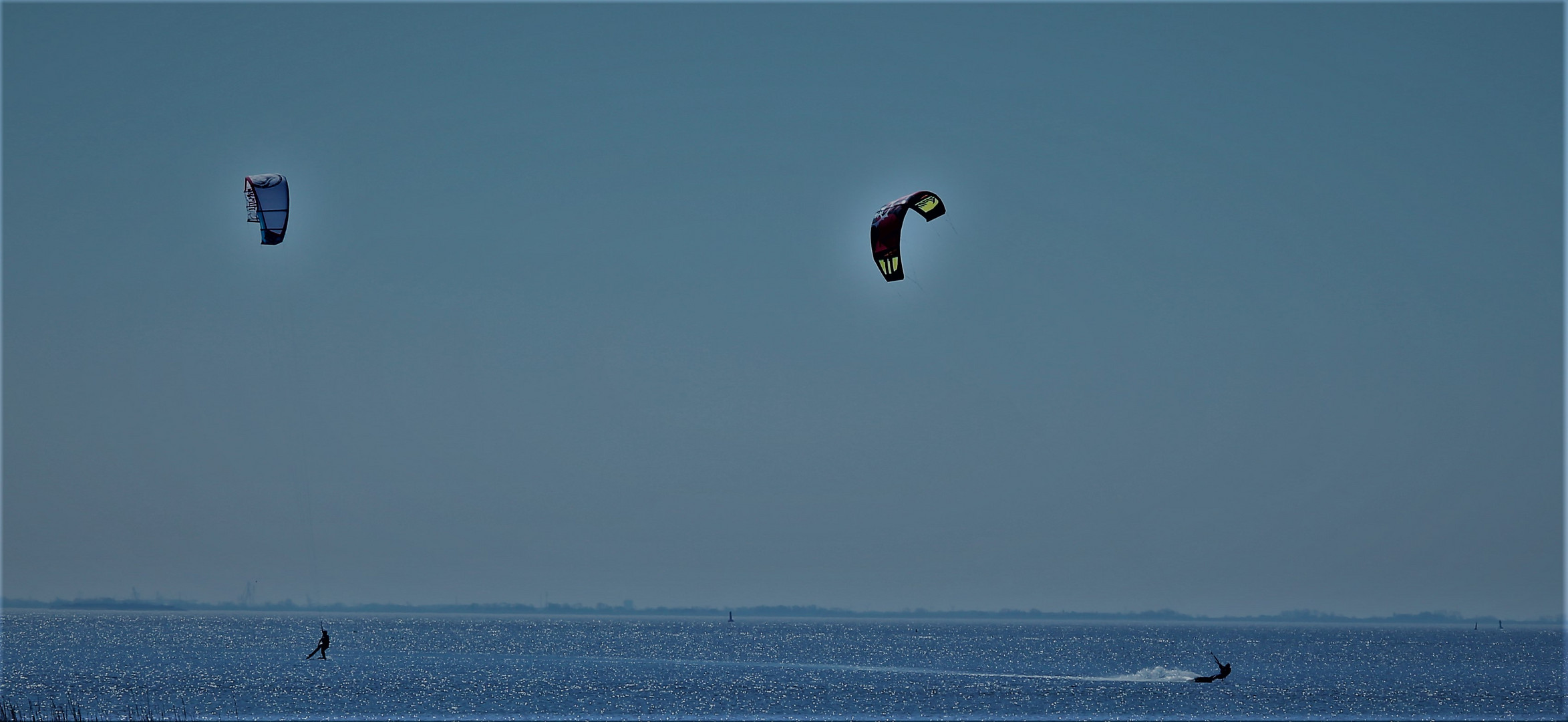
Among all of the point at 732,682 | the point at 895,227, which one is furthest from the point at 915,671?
the point at 895,227

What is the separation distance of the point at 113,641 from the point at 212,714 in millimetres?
78315

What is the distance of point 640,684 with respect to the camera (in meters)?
55.3

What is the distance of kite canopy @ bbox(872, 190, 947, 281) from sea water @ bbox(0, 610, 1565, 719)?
49.3 ft

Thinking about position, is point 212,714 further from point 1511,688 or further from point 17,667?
point 1511,688

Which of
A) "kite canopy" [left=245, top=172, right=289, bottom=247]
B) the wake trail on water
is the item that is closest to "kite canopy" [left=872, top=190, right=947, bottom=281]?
"kite canopy" [left=245, top=172, right=289, bottom=247]

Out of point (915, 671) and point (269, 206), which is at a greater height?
point (269, 206)

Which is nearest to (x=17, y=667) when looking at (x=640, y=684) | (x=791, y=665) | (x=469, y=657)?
(x=469, y=657)

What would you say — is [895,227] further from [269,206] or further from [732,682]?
[732,682]

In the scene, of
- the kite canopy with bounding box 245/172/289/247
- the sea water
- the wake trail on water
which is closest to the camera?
the kite canopy with bounding box 245/172/289/247

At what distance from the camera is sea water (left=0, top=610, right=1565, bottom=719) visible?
4397cm

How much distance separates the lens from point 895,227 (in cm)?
3422

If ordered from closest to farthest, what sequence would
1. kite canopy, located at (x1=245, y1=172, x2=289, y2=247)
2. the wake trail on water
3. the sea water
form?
kite canopy, located at (x1=245, y1=172, x2=289, y2=247) → the sea water → the wake trail on water

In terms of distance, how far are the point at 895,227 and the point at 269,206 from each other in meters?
15.1

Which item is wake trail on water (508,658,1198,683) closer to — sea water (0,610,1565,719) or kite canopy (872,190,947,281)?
sea water (0,610,1565,719)
